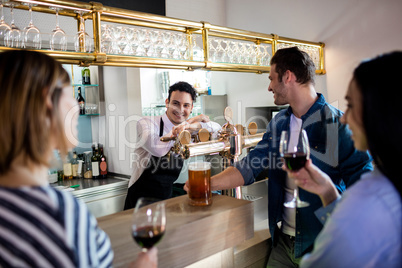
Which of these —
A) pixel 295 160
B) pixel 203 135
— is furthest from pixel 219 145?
pixel 295 160

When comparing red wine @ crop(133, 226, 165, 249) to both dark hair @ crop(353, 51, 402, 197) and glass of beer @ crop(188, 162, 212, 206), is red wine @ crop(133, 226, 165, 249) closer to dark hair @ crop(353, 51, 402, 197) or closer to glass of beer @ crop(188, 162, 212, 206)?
glass of beer @ crop(188, 162, 212, 206)

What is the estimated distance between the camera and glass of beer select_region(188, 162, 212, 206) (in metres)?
1.37

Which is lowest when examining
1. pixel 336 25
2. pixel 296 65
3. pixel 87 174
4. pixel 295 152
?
pixel 87 174

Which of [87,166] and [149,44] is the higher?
[149,44]

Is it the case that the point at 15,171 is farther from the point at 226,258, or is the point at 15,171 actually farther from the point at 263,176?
the point at 263,176

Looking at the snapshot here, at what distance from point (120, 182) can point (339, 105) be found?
2.38m

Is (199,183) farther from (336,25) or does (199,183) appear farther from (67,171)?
(336,25)

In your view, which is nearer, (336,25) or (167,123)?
(167,123)

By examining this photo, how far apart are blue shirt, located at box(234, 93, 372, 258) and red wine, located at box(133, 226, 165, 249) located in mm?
951

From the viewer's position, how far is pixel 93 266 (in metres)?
0.77

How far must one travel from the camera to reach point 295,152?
4.28 ft

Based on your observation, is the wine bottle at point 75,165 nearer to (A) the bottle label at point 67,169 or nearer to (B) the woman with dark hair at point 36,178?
(A) the bottle label at point 67,169

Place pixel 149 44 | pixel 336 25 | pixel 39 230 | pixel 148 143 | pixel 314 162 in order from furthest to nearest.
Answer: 1. pixel 336 25
2. pixel 148 143
3. pixel 149 44
4. pixel 314 162
5. pixel 39 230

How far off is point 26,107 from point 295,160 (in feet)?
3.00
